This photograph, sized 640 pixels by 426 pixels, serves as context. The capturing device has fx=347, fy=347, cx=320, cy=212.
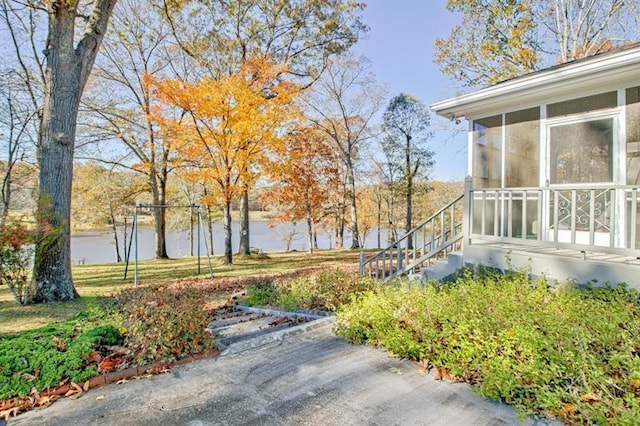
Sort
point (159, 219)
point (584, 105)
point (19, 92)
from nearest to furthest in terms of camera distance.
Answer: point (584, 105) < point (19, 92) < point (159, 219)

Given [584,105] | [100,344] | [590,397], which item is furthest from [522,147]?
[100,344]

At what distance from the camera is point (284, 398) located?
8.52 ft

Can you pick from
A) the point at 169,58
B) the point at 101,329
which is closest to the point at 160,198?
the point at 169,58

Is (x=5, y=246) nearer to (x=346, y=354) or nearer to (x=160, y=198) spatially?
(x=346, y=354)

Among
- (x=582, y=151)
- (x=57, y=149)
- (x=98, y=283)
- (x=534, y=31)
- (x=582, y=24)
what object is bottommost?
(x=98, y=283)

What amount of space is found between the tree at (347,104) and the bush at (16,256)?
13.7 m

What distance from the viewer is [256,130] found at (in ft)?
34.9

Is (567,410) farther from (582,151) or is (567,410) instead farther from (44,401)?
(582,151)

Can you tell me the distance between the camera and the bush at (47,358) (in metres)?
2.65

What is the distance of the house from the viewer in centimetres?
445

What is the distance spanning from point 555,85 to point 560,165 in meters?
1.33

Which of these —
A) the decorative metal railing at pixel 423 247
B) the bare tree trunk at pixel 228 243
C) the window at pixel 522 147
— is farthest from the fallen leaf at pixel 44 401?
the bare tree trunk at pixel 228 243

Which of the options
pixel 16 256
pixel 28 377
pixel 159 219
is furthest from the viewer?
pixel 159 219

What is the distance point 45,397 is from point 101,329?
0.90 meters
